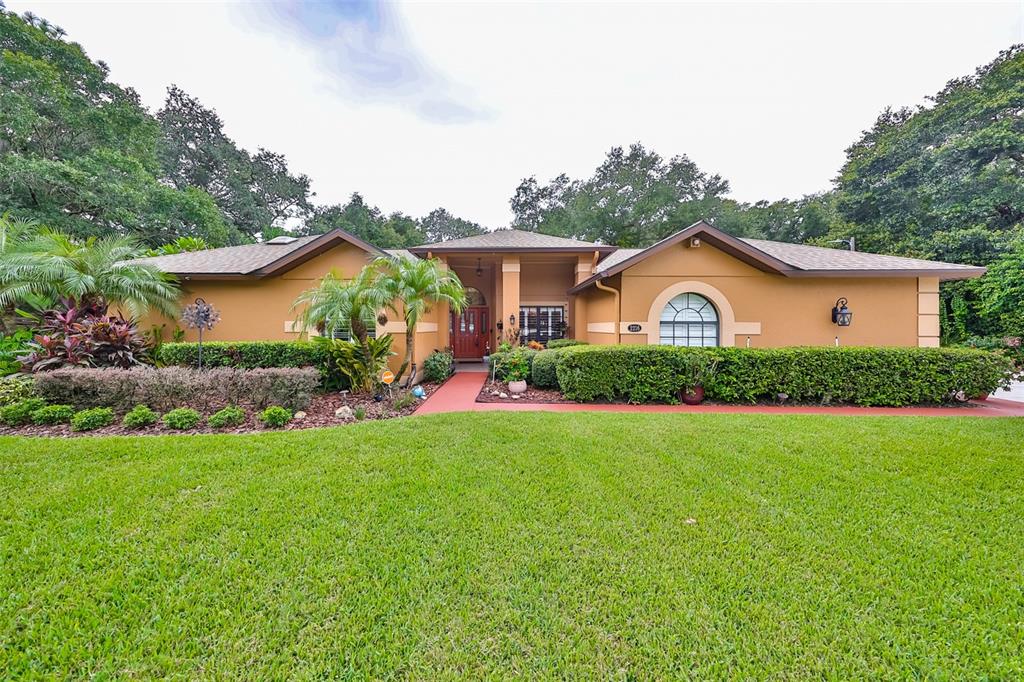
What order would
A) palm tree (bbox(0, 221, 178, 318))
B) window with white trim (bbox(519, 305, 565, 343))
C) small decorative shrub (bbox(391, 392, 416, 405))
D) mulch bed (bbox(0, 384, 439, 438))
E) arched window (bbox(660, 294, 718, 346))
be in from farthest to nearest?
window with white trim (bbox(519, 305, 565, 343)) → arched window (bbox(660, 294, 718, 346)) → palm tree (bbox(0, 221, 178, 318)) → small decorative shrub (bbox(391, 392, 416, 405)) → mulch bed (bbox(0, 384, 439, 438))

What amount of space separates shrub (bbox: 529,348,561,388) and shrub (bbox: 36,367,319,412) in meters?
5.06

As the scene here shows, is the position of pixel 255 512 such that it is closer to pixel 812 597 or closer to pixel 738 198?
pixel 812 597

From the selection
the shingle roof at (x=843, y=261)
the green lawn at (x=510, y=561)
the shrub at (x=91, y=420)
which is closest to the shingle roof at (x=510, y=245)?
the shingle roof at (x=843, y=261)

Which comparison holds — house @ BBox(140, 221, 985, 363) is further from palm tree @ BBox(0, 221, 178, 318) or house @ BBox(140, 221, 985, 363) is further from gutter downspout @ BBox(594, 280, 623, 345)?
palm tree @ BBox(0, 221, 178, 318)

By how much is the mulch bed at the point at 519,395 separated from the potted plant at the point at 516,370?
214 mm

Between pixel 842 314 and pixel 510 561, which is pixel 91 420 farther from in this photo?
pixel 842 314

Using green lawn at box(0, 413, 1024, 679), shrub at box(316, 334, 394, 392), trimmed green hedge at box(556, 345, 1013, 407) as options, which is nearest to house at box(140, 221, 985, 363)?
shrub at box(316, 334, 394, 392)

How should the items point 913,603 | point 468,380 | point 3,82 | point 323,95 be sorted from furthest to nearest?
point 3,82
point 323,95
point 468,380
point 913,603

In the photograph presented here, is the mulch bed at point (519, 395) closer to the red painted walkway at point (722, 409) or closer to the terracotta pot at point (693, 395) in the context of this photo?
the red painted walkway at point (722, 409)

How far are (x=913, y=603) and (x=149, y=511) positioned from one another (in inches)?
234

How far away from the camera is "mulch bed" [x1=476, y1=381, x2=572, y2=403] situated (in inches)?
320

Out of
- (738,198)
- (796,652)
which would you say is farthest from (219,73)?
(738,198)

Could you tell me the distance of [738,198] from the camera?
3070 centimetres

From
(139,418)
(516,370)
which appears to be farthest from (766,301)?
(139,418)
